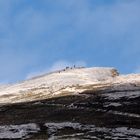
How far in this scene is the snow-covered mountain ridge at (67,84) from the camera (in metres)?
140

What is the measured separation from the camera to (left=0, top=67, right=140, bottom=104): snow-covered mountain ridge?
139875 mm

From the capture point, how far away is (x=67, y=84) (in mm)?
159250

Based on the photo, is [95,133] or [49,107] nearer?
[95,133]

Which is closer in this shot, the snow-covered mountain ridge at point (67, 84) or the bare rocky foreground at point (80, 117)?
the bare rocky foreground at point (80, 117)

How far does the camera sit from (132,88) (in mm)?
116688

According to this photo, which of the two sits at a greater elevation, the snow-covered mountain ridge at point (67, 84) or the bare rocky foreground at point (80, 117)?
the snow-covered mountain ridge at point (67, 84)

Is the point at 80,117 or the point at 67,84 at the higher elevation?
the point at 67,84

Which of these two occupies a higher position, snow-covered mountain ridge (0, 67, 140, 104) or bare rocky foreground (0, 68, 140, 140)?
snow-covered mountain ridge (0, 67, 140, 104)

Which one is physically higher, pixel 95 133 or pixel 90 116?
pixel 90 116

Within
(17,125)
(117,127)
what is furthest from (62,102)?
(117,127)

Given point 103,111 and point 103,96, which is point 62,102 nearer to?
point 103,96

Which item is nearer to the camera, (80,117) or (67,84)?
(80,117)

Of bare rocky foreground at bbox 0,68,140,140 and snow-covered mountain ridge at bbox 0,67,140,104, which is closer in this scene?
bare rocky foreground at bbox 0,68,140,140

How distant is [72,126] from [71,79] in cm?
9582
